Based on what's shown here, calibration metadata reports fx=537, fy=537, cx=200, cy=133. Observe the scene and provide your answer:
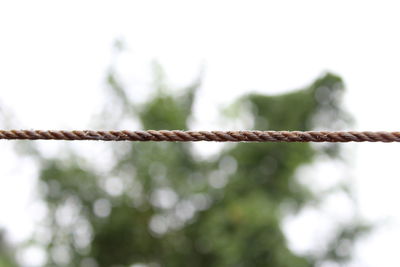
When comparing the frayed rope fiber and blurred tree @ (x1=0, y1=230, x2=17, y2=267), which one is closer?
the frayed rope fiber

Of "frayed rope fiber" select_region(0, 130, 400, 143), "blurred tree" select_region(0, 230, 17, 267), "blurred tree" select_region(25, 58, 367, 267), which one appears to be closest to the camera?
"frayed rope fiber" select_region(0, 130, 400, 143)

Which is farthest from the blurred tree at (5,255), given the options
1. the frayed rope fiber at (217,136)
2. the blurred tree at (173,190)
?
the frayed rope fiber at (217,136)

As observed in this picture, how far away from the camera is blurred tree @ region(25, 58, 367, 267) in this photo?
5.78 meters

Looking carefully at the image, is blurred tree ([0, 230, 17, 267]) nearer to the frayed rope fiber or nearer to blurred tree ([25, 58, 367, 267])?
blurred tree ([25, 58, 367, 267])

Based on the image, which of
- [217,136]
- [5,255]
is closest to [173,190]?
[5,255]

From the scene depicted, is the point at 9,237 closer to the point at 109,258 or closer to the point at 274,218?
the point at 109,258

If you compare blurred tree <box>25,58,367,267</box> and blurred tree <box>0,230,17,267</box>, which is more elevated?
blurred tree <box>25,58,367,267</box>

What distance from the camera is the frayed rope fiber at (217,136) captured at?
0.86 m

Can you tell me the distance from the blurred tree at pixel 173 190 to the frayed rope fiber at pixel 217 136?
4.71 metres

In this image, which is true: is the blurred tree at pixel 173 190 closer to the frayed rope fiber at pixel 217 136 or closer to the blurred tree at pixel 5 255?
the blurred tree at pixel 5 255

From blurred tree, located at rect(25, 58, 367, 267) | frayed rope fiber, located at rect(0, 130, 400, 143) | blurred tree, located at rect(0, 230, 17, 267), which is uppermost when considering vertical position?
frayed rope fiber, located at rect(0, 130, 400, 143)

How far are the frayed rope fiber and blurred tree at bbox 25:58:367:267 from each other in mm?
4712

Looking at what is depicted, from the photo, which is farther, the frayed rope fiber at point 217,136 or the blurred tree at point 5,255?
the blurred tree at point 5,255

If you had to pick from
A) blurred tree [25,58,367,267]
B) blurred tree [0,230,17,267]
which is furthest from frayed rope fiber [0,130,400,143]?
blurred tree [0,230,17,267]
